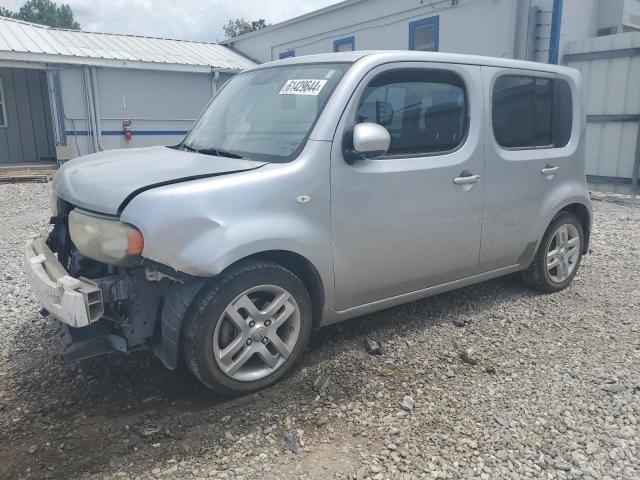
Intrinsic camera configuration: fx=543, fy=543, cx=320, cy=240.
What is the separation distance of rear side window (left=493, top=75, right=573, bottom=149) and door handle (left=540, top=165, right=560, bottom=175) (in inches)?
7.1

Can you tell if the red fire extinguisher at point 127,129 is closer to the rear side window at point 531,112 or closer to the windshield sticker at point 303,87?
the windshield sticker at point 303,87

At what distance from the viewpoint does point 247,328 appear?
2.98 metres

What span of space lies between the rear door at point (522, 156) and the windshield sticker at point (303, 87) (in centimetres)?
134

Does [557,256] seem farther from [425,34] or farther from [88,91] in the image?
[88,91]

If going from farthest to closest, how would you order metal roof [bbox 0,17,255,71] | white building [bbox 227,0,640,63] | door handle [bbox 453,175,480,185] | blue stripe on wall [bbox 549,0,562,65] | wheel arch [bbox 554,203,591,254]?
metal roof [bbox 0,17,255,71] < white building [bbox 227,0,640,63] < blue stripe on wall [bbox 549,0,562,65] < wheel arch [bbox 554,203,591,254] < door handle [bbox 453,175,480,185]

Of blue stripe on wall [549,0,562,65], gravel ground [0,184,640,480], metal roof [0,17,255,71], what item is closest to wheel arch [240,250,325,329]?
gravel ground [0,184,640,480]

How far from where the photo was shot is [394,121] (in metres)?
3.50

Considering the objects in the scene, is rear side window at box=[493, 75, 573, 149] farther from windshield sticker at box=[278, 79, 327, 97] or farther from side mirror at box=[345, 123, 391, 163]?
windshield sticker at box=[278, 79, 327, 97]

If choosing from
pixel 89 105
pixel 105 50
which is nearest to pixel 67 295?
pixel 89 105

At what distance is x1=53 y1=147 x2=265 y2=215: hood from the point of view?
2785 mm

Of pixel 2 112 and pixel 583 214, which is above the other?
pixel 2 112

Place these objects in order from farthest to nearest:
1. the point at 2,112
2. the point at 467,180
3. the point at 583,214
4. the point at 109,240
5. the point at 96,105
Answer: the point at 2,112 < the point at 96,105 < the point at 583,214 < the point at 467,180 < the point at 109,240

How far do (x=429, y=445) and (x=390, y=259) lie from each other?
122 centimetres

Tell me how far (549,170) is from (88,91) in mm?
13916
